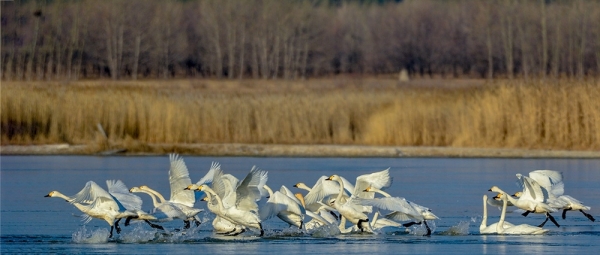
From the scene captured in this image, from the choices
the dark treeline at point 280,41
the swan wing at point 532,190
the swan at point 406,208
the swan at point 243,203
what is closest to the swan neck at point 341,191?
the swan at point 406,208

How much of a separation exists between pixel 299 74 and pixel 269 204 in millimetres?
50557

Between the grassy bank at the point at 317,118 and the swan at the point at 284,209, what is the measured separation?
11.4 metres

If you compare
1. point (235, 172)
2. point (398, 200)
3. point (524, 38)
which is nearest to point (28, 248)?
point (398, 200)

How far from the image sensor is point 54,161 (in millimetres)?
21766

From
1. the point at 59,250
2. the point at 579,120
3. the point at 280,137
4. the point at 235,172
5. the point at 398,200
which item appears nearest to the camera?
the point at 59,250

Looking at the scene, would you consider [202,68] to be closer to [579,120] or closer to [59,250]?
[579,120]

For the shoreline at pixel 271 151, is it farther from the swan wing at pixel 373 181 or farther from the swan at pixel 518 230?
the swan at pixel 518 230

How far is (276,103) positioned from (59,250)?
14.5 metres

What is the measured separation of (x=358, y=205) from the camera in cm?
1255

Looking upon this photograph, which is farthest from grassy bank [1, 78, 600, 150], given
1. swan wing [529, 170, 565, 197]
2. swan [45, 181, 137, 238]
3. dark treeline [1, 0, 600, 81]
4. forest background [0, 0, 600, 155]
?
dark treeline [1, 0, 600, 81]

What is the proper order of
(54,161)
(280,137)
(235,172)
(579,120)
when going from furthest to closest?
(280,137), (579,120), (54,161), (235,172)

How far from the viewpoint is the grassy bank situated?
2334 cm

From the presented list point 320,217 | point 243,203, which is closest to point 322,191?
point 320,217

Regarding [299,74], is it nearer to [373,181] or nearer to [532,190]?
[373,181]
